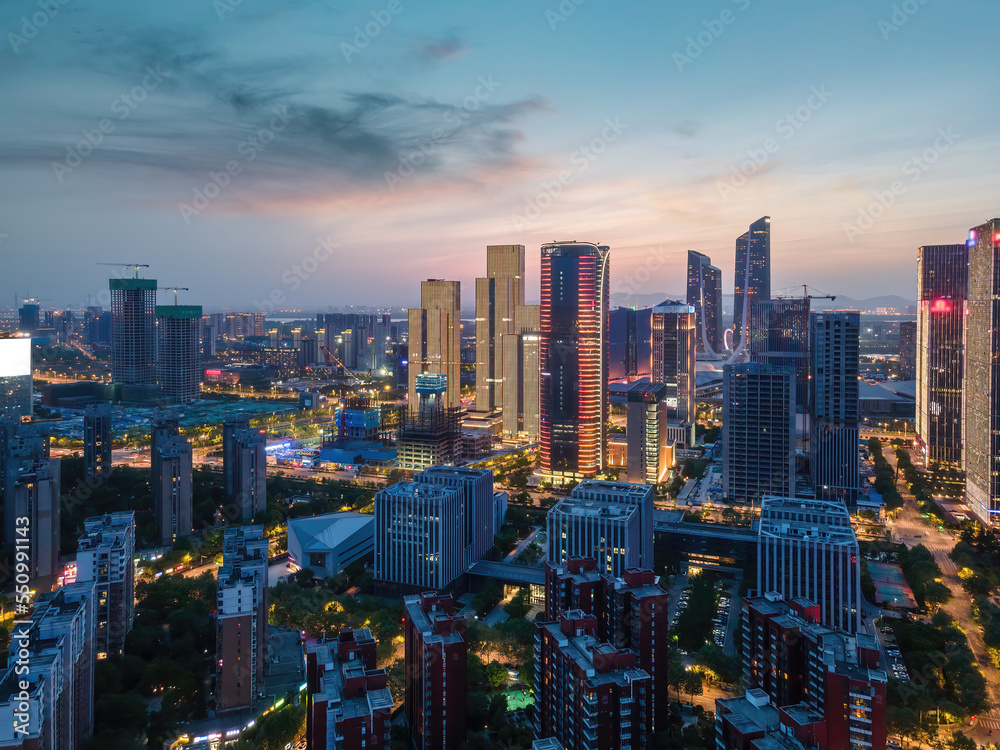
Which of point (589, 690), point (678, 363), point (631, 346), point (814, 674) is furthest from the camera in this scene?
point (631, 346)

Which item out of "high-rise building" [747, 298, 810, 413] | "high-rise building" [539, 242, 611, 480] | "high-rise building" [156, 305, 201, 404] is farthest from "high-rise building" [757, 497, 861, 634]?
"high-rise building" [156, 305, 201, 404]

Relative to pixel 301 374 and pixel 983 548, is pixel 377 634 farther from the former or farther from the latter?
pixel 301 374

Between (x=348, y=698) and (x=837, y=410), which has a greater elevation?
(x=837, y=410)

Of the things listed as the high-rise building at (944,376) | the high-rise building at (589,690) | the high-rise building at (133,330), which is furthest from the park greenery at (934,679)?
the high-rise building at (133,330)

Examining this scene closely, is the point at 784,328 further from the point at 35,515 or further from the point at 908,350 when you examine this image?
the point at 35,515

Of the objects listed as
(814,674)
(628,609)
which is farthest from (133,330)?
(814,674)

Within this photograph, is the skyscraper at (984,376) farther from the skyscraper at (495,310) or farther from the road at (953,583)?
the skyscraper at (495,310)

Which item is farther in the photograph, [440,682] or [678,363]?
[678,363]
